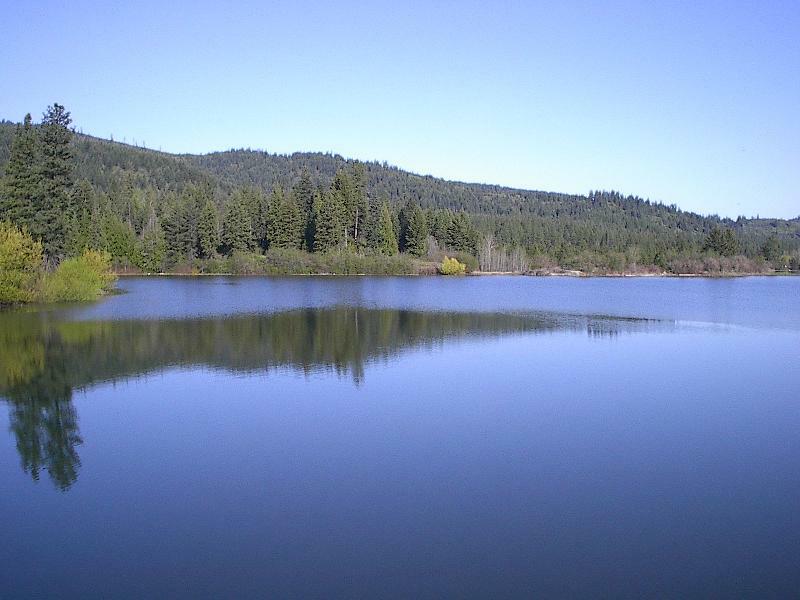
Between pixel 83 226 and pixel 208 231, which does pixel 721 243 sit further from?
pixel 83 226

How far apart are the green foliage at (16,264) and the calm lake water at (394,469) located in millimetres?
9475

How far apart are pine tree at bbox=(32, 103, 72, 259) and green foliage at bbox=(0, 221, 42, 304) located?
15.1 feet

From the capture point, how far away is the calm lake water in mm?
7141

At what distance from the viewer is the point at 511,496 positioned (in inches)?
360

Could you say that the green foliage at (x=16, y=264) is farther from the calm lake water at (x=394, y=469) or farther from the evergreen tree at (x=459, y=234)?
the evergreen tree at (x=459, y=234)

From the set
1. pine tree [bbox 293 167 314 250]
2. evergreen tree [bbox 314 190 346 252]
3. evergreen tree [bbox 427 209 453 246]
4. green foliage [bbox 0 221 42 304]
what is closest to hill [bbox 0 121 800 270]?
evergreen tree [bbox 427 209 453 246]

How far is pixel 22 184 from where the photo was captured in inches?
1467

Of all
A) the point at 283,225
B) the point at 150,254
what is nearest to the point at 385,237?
the point at 283,225

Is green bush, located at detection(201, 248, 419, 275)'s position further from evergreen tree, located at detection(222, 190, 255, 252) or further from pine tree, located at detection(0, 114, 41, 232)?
pine tree, located at detection(0, 114, 41, 232)

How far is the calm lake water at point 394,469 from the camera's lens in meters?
7.14

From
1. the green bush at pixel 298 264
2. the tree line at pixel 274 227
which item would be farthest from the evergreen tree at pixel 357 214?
the green bush at pixel 298 264

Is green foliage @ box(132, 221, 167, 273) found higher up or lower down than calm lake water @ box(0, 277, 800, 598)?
higher up

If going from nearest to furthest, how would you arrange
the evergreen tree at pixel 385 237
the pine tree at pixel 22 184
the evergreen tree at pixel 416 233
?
the pine tree at pixel 22 184, the evergreen tree at pixel 385 237, the evergreen tree at pixel 416 233

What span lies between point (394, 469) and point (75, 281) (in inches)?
1193
